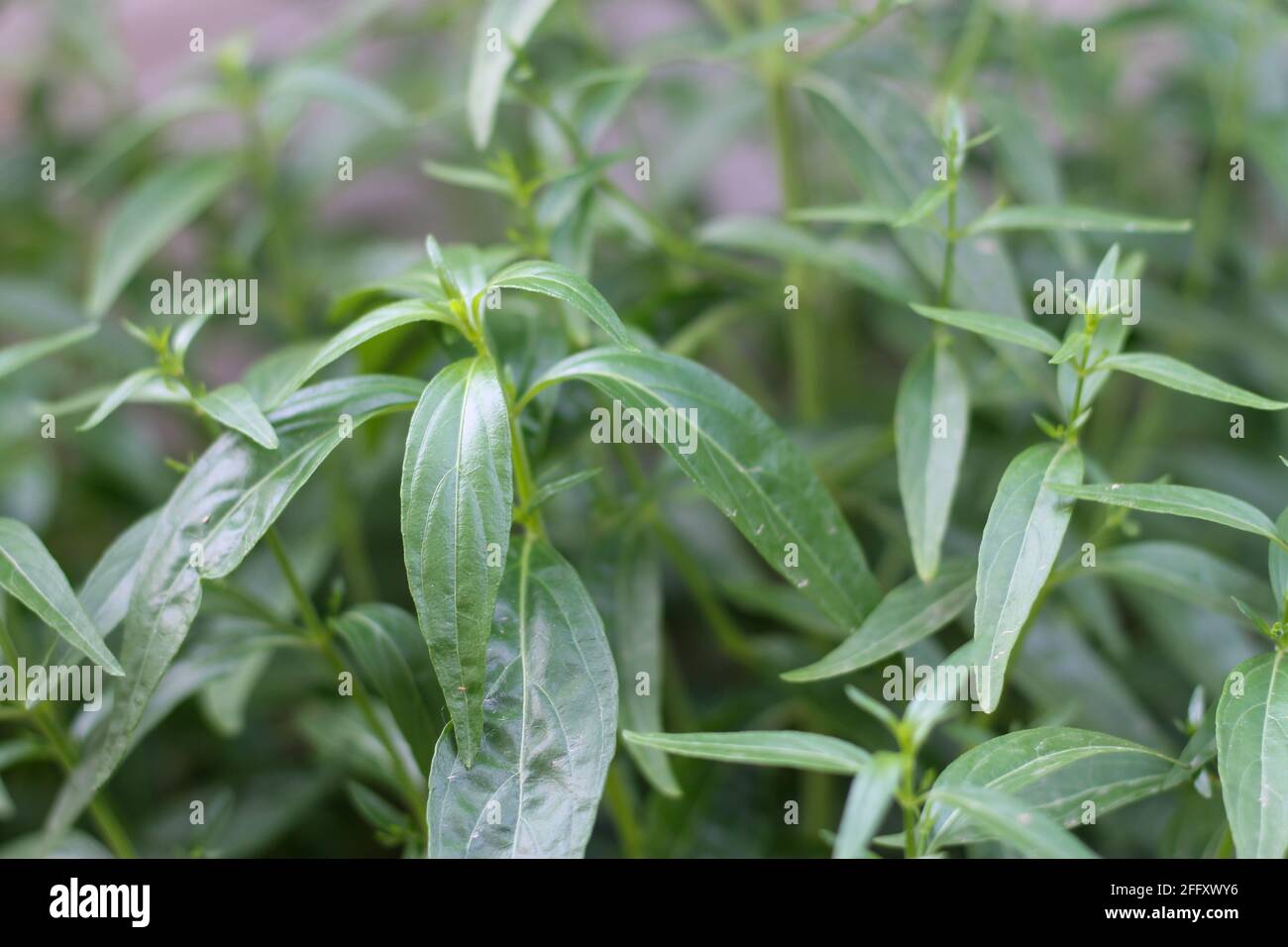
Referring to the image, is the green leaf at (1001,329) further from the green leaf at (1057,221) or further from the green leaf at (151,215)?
the green leaf at (151,215)

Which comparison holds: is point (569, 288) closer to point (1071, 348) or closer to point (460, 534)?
point (460, 534)

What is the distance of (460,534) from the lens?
616mm

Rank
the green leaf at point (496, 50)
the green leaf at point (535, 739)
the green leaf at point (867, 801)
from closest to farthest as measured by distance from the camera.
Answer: the green leaf at point (867, 801), the green leaf at point (535, 739), the green leaf at point (496, 50)

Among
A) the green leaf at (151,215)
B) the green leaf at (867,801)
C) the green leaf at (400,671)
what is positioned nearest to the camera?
the green leaf at (867,801)

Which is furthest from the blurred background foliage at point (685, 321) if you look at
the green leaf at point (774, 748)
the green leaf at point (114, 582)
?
the green leaf at point (774, 748)

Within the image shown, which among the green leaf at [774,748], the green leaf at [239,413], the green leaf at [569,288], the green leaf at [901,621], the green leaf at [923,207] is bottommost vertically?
the green leaf at [774,748]

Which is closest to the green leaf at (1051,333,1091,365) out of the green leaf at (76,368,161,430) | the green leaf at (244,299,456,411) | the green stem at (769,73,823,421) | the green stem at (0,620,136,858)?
the green leaf at (244,299,456,411)

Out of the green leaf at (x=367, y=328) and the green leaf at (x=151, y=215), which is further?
the green leaf at (x=151, y=215)

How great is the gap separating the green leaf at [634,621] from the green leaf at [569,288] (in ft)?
0.79

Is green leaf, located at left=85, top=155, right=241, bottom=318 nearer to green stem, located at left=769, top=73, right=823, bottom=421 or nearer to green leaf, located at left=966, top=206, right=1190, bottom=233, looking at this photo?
green stem, located at left=769, top=73, right=823, bottom=421

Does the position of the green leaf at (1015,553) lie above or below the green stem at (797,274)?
below

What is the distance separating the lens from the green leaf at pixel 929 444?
28.8 inches

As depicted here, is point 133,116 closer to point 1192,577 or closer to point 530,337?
point 530,337

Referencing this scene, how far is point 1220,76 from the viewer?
122cm
